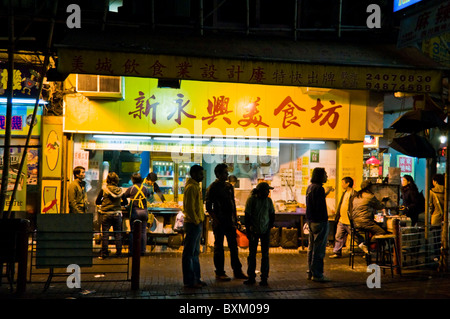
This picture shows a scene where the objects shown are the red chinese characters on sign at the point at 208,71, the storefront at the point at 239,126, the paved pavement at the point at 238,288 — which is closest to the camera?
the paved pavement at the point at 238,288

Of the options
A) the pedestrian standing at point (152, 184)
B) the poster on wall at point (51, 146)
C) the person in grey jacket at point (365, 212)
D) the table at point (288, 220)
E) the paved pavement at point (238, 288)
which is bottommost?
the paved pavement at point (238, 288)

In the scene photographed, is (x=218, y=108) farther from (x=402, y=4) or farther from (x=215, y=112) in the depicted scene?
(x=402, y=4)

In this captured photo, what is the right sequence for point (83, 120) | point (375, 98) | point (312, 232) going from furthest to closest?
point (375, 98)
point (83, 120)
point (312, 232)

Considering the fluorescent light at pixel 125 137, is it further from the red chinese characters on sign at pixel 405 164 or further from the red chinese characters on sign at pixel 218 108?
the red chinese characters on sign at pixel 405 164

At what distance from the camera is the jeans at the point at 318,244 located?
383 inches

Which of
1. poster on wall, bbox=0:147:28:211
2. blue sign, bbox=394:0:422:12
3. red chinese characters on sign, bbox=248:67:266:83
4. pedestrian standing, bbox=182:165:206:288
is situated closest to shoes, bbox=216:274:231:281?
pedestrian standing, bbox=182:165:206:288

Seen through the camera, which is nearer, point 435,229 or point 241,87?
point 435,229

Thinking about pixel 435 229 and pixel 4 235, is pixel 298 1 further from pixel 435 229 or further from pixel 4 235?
pixel 4 235

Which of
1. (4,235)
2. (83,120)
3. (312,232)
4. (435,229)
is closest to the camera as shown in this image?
(4,235)

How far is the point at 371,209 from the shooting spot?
11461 millimetres

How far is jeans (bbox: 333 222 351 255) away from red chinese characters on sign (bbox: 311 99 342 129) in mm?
2653

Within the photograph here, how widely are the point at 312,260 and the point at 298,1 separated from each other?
255 inches

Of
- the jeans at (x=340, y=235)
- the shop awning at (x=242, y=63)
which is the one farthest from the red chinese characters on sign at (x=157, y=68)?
the jeans at (x=340, y=235)

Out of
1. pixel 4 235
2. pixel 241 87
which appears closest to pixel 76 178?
pixel 4 235
